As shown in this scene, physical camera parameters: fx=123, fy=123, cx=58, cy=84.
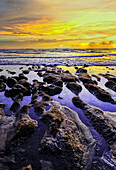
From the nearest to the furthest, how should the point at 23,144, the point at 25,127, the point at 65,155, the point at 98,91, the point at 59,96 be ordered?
the point at 65,155 → the point at 23,144 → the point at 25,127 → the point at 59,96 → the point at 98,91

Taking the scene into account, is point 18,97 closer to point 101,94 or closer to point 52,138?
point 52,138

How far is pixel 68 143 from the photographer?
10.2ft

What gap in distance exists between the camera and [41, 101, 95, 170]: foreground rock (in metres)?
2.82

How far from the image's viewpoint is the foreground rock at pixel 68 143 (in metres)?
2.82

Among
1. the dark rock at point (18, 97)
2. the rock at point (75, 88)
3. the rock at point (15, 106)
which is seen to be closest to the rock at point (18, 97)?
the dark rock at point (18, 97)

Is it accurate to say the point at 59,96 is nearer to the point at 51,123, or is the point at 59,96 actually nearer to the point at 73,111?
the point at 73,111

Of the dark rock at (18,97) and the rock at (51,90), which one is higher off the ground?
the rock at (51,90)

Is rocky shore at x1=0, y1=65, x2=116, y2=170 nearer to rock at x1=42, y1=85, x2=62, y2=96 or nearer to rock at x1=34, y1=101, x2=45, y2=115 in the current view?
rock at x1=34, y1=101, x2=45, y2=115

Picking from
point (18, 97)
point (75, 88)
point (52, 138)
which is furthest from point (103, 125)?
point (18, 97)

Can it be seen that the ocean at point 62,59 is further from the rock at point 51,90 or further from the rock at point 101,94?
the rock at point 51,90

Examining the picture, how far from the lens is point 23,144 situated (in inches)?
130

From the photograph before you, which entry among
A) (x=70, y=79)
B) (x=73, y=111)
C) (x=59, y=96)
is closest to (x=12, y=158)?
(x=73, y=111)

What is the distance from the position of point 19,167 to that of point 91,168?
1597 millimetres

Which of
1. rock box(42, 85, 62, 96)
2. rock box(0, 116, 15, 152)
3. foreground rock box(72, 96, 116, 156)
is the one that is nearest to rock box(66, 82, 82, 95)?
rock box(42, 85, 62, 96)
